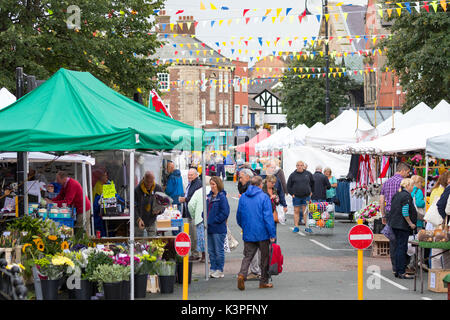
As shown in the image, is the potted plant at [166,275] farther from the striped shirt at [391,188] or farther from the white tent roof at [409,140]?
the white tent roof at [409,140]

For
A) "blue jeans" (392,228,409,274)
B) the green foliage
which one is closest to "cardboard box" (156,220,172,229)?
the green foliage

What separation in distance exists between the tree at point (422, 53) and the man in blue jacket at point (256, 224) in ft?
57.0

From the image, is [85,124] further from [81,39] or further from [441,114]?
[81,39]

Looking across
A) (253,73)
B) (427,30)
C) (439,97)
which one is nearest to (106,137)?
(427,30)

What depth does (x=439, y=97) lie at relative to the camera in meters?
32.4

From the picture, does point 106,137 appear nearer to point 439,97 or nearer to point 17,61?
point 17,61

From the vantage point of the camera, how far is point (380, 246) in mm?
17594

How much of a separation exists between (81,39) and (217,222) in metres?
16.7

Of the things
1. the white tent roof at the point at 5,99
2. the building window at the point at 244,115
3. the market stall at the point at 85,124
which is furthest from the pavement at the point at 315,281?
the building window at the point at 244,115

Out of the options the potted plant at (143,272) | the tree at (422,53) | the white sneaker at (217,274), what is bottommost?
the white sneaker at (217,274)

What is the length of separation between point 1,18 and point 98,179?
1107 cm

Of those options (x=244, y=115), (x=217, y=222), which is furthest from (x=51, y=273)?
(x=244, y=115)

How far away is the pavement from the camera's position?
481 inches

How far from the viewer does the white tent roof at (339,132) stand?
27620mm
